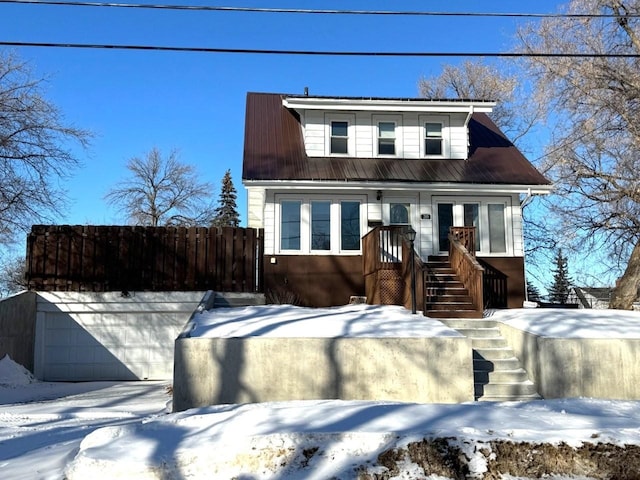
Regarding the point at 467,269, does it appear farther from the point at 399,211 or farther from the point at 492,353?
the point at 399,211

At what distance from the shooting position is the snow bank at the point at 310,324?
347 inches

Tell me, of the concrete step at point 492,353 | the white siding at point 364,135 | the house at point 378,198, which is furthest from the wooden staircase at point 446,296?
the white siding at point 364,135

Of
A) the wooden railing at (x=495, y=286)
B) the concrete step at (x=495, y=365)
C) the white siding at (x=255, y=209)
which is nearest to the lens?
the concrete step at (x=495, y=365)

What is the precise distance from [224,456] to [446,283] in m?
9.83

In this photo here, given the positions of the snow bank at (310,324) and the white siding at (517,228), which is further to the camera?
the white siding at (517,228)

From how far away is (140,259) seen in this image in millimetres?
14305

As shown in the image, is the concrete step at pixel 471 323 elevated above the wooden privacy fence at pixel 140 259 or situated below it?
below

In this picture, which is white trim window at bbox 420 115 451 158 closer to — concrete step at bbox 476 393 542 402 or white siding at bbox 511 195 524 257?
white siding at bbox 511 195 524 257

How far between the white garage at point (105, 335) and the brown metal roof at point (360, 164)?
14.8ft

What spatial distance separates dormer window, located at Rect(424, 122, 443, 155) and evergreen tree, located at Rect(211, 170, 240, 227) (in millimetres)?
30461

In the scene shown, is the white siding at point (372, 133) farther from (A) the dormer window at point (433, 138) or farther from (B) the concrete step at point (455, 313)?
(B) the concrete step at point (455, 313)

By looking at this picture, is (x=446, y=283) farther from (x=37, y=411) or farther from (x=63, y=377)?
(x=63, y=377)

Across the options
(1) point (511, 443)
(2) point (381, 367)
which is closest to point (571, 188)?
(2) point (381, 367)

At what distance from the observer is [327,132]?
661 inches
